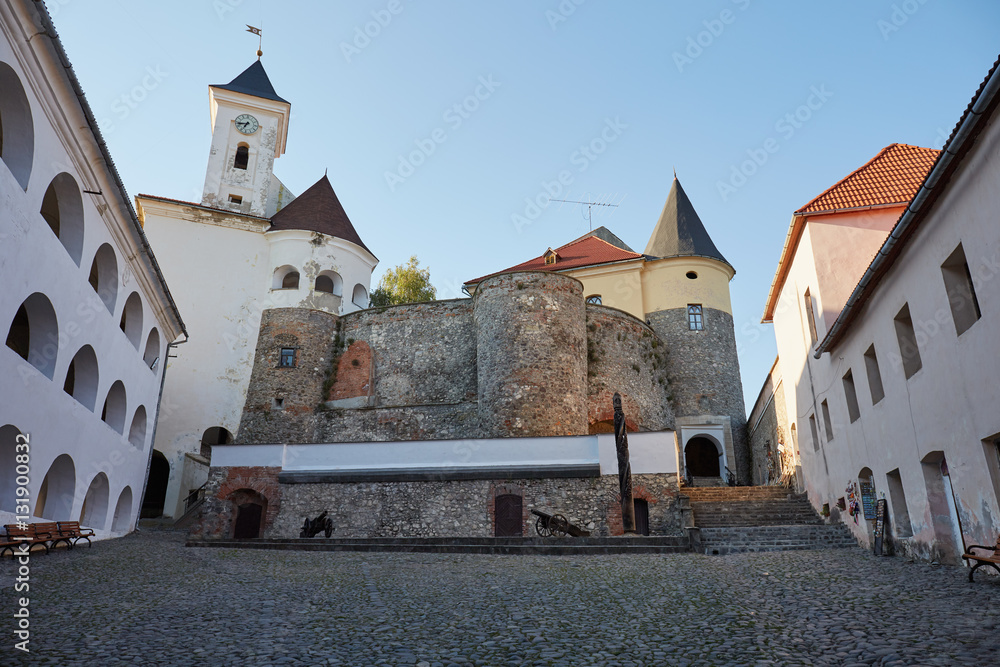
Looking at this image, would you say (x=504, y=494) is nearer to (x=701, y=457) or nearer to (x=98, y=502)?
(x=98, y=502)

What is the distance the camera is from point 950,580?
319 inches

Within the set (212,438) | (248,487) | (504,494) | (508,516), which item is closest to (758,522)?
(508,516)

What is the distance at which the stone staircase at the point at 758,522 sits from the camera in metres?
13.2

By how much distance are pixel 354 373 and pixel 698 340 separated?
544 inches

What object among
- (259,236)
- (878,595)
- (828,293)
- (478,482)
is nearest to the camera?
(878,595)

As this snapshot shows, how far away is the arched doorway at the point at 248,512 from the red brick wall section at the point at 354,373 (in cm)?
755

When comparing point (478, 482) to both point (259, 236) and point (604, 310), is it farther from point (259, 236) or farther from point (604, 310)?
point (259, 236)

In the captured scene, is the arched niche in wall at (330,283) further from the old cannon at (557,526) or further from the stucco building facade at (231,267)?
the old cannon at (557,526)

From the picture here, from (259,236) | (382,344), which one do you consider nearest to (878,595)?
(382,344)

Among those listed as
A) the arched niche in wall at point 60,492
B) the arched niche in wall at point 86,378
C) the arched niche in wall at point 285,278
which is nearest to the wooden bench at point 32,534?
the arched niche in wall at point 60,492

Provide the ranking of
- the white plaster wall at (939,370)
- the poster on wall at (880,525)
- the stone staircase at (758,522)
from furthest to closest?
the stone staircase at (758,522), the poster on wall at (880,525), the white plaster wall at (939,370)

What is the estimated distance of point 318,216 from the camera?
29188mm

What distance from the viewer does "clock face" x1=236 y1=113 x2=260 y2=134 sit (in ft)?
103

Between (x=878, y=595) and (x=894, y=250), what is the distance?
207 inches
